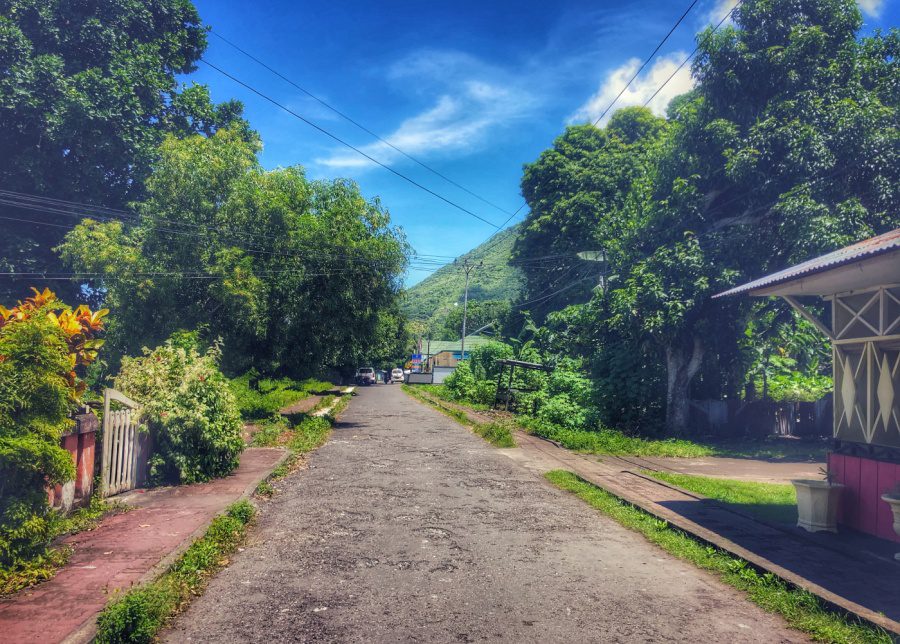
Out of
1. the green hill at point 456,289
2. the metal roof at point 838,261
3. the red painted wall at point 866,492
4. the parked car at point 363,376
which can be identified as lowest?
the parked car at point 363,376

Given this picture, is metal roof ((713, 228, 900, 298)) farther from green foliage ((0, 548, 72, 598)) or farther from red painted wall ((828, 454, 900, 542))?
green foliage ((0, 548, 72, 598))

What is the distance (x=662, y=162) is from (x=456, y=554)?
1688 cm

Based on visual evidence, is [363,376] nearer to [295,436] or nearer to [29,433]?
[295,436]

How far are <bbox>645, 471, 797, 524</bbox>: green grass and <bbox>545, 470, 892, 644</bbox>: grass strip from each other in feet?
5.82

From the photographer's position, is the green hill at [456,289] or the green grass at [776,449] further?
the green hill at [456,289]

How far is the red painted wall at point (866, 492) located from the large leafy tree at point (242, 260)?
15266mm

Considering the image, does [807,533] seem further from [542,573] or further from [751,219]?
[751,219]

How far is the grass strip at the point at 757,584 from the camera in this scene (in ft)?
15.4

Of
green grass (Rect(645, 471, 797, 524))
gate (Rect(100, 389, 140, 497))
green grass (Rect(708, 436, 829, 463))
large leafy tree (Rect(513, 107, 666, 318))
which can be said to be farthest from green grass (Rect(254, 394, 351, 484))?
large leafy tree (Rect(513, 107, 666, 318))

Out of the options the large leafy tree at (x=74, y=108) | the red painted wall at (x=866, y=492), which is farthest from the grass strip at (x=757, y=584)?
the large leafy tree at (x=74, y=108)

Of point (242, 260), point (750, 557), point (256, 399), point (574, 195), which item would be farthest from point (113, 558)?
point (574, 195)

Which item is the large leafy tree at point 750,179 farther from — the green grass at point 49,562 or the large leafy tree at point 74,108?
the large leafy tree at point 74,108

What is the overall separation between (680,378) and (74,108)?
23897 mm

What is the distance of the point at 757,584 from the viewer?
5.79m
